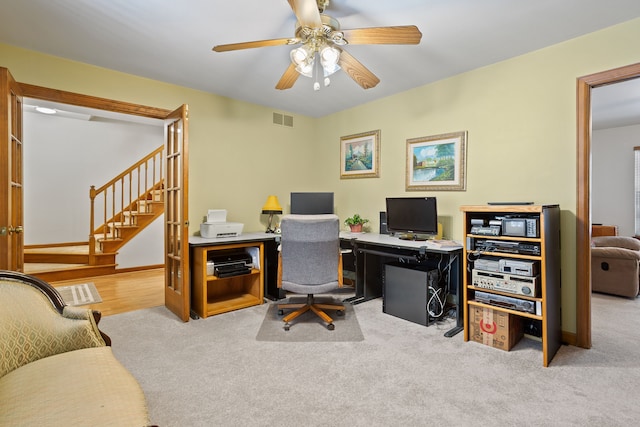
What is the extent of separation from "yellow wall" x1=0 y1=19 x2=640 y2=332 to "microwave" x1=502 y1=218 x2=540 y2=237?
1.80ft

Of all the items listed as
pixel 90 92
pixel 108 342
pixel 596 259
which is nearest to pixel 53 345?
pixel 108 342

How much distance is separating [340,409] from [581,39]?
323 cm

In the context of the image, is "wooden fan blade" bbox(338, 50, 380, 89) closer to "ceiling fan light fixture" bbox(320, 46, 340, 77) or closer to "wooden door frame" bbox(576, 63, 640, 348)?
"ceiling fan light fixture" bbox(320, 46, 340, 77)

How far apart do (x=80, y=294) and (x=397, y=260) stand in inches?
158

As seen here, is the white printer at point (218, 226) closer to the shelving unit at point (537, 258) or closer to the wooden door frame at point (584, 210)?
the shelving unit at point (537, 258)

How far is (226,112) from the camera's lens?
4.04 m

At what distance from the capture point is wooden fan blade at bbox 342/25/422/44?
1862 mm

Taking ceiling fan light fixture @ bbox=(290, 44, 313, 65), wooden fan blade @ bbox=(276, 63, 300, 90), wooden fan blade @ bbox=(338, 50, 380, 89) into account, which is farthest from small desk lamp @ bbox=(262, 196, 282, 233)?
ceiling fan light fixture @ bbox=(290, 44, 313, 65)

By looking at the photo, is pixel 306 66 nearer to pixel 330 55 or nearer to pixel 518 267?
pixel 330 55

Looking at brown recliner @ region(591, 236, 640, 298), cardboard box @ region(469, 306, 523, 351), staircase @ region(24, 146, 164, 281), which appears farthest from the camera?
Answer: staircase @ region(24, 146, 164, 281)

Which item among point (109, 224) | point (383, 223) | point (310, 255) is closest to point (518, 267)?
point (310, 255)

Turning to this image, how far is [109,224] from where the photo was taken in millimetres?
5949

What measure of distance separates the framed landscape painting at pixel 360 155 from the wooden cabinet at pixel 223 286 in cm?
168

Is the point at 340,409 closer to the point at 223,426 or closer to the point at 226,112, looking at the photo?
the point at 223,426
